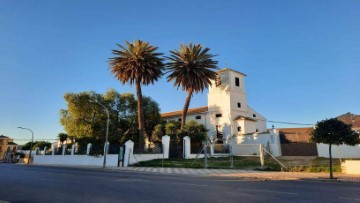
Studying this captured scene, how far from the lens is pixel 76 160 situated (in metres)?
39.3

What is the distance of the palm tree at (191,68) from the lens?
139 feet

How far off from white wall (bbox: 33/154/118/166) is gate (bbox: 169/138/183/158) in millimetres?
7893

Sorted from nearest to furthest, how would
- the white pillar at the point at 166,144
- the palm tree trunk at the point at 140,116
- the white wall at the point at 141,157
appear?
the white wall at the point at 141,157 → the white pillar at the point at 166,144 → the palm tree trunk at the point at 140,116

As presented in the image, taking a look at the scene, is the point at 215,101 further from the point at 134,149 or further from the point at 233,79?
the point at 134,149

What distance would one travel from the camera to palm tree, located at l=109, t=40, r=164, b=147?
129 feet

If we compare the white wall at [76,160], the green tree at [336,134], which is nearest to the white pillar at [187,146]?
the white wall at [76,160]

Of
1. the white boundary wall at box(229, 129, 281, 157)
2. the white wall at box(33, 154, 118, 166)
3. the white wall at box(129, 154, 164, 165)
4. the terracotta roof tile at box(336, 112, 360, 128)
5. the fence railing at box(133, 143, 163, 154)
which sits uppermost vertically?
the terracotta roof tile at box(336, 112, 360, 128)

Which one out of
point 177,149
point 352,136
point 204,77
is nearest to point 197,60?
point 204,77

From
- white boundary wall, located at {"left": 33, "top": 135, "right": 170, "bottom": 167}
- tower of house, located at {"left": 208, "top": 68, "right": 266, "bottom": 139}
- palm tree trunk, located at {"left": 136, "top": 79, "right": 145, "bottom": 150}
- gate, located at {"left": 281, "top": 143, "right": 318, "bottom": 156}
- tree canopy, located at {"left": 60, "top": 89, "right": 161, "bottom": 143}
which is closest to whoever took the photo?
white boundary wall, located at {"left": 33, "top": 135, "right": 170, "bottom": 167}

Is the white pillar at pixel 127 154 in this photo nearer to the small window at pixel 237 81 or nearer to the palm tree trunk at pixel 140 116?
the palm tree trunk at pixel 140 116

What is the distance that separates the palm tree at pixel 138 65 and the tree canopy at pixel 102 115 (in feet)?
29.5

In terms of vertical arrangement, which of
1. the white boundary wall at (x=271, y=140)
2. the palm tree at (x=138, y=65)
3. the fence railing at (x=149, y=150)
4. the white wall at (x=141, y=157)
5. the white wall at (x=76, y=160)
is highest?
the palm tree at (x=138, y=65)

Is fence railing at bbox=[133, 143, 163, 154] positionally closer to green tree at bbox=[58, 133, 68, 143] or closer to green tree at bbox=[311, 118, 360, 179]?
green tree at bbox=[311, 118, 360, 179]

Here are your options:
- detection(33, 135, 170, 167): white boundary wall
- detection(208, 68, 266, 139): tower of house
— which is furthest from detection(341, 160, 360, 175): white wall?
detection(208, 68, 266, 139): tower of house
